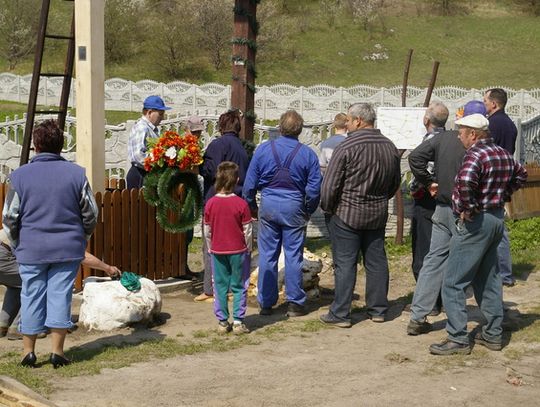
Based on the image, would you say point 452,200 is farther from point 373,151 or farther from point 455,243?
point 373,151

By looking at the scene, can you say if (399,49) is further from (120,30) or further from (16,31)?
(16,31)

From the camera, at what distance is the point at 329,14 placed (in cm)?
5194

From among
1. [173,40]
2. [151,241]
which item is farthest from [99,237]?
[173,40]

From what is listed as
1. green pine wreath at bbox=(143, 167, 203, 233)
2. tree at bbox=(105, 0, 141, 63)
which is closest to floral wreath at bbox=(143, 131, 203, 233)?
green pine wreath at bbox=(143, 167, 203, 233)

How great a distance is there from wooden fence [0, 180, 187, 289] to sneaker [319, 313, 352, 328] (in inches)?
81.5

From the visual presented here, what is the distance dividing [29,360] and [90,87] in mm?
3062

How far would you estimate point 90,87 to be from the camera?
890cm

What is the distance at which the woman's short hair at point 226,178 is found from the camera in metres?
7.79

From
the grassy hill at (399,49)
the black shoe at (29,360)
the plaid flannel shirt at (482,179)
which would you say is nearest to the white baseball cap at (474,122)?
the plaid flannel shirt at (482,179)

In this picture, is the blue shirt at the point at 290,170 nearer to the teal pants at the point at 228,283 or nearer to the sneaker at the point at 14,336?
the teal pants at the point at 228,283

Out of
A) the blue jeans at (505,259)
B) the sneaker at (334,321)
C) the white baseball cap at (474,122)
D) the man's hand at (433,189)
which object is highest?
the white baseball cap at (474,122)

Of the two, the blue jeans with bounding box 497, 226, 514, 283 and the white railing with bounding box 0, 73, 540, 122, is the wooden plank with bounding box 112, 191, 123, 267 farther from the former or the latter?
the white railing with bounding box 0, 73, 540, 122

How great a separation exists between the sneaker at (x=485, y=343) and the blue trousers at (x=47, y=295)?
10.1 ft

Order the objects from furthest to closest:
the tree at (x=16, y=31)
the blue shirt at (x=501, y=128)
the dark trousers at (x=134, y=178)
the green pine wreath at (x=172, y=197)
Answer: the tree at (x=16, y=31), the dark trousers at (x=134, y=178), the blue shirt at (x=501, y=128), the green pine wreath at (x=172, y=197)
